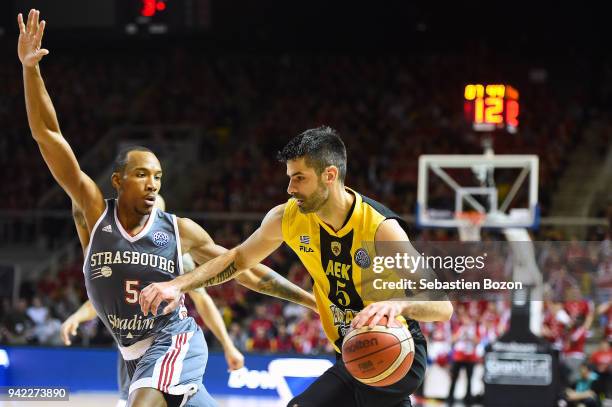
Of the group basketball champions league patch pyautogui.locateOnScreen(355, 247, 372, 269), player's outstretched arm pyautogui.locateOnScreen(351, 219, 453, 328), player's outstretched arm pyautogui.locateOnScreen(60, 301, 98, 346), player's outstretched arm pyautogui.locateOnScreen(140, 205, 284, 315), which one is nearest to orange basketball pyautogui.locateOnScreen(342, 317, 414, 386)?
player's outstretched arm pyautogui.locateOnScreen(351, 219, 453, 328)

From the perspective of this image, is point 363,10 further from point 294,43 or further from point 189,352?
point 189,352

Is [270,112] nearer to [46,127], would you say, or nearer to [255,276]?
[255,276]

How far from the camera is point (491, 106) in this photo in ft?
41.2

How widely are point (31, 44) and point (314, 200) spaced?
1.68m

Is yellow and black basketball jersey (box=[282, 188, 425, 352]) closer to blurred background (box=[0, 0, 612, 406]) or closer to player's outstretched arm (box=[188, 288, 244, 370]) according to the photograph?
player's outstretched arm (box=[188, 288, 244, 370])

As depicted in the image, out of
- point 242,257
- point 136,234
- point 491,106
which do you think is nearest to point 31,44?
point 136,234

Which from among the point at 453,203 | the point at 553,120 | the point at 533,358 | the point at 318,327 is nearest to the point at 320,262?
the point at 533,358

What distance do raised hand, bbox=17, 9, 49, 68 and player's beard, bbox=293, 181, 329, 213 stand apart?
5.02 ft

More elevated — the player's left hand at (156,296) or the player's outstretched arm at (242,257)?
the player's outstretched arm at (242,257)

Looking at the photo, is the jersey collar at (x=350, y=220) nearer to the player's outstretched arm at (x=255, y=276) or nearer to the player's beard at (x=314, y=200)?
the player's beard at (x=314, y=200)

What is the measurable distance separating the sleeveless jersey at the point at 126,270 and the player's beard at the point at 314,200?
0.92 m

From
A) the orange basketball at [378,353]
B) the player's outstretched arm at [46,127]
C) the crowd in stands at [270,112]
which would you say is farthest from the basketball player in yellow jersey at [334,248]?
the crowd in stands at [270,112]

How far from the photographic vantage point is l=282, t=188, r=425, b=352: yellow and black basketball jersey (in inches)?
173

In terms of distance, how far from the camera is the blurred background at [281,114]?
15.4 m
